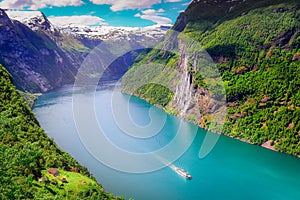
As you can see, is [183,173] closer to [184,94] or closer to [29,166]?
[29,166]

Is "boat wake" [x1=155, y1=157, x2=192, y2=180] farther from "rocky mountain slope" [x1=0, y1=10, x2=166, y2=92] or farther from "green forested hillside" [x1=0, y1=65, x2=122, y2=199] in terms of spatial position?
"rocky mountain slope" [x1=0, y1=10, x2=166, y2=92]

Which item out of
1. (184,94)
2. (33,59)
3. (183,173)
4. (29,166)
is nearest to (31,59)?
(33,59)

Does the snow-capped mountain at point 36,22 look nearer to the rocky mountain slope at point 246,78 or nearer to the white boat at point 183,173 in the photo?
the rocky mountain slope at point 246,78

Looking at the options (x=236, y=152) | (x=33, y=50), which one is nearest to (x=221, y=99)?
(x=236, y=152)

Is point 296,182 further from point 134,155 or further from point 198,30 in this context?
point 198,30

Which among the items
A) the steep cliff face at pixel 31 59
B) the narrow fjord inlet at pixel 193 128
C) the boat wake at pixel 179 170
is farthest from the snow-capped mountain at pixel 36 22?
the boat wake at pixel 179 170

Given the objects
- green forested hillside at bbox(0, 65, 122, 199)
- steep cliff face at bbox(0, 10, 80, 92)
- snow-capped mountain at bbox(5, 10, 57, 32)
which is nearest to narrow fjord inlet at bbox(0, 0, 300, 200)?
green forested hillside at bbox(0, 65, 122, 199)

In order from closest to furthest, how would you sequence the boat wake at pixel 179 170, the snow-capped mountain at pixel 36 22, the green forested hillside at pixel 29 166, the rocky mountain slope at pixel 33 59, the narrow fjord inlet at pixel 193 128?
1. the green forested hillside at pixel 29 166
2. the narrow fjord inlet at pixel 193 128
3. the boat wake at pixel 179 170
4. the rocky mountain slope at pixel 33 59
5. the snow-capped mountain at pixel 36 22
